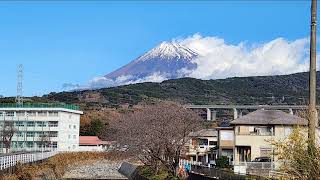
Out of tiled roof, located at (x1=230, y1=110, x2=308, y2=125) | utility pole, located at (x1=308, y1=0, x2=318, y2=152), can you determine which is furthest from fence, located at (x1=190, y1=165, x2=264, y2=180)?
utility pole, located at (x1=308, y1=0, x2=318, y2=152)

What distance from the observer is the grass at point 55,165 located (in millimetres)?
36875

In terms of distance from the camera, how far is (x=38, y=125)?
93.9 m

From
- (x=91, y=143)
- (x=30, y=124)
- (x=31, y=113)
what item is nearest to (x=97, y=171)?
(x=30, y=124)

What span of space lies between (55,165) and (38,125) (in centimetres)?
3731

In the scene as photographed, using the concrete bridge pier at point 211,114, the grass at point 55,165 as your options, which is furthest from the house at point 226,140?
the concrete bridge pier at point 211,114

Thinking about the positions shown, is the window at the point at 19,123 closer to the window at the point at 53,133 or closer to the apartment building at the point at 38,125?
the apartment building at the point at 38,125

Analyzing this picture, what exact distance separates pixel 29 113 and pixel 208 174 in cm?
6599

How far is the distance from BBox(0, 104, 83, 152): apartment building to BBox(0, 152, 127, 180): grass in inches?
464

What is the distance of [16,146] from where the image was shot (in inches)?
3617

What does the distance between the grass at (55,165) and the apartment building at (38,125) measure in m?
11.8

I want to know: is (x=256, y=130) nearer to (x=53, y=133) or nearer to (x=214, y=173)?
(x=214, y=173)

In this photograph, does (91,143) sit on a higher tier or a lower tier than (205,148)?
lower

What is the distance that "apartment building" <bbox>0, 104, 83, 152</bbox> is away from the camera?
92.1 m

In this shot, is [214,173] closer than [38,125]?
Yes
